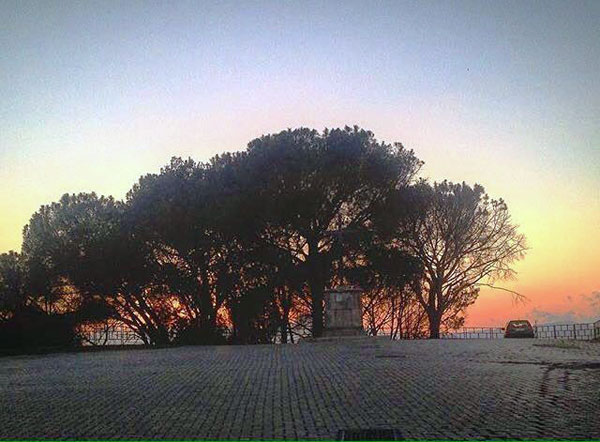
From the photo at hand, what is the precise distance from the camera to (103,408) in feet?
33.9

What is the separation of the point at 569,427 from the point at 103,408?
20.6ft

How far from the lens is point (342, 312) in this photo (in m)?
30.9

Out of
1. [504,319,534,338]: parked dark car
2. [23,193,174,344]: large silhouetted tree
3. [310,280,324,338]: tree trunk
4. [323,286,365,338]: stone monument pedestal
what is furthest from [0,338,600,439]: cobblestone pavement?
[504,319,534,338]: parked dark car

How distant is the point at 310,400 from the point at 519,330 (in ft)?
98.6

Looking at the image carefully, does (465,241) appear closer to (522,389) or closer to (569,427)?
(522,389)

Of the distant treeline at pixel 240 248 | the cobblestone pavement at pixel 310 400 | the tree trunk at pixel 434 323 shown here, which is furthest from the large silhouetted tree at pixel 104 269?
the cobblestone pavement at pixel 310 400

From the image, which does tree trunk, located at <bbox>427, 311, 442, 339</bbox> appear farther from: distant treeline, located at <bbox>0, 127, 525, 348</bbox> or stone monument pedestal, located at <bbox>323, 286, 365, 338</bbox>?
stone monument pedestal, located at <bbox>323, 286, 365, 338</bbox>

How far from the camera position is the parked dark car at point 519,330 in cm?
3788

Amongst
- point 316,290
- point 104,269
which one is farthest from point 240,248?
point 104,269

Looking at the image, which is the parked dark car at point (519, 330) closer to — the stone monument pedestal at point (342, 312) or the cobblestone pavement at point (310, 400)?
the stone monument pedestal at point (342, 312)

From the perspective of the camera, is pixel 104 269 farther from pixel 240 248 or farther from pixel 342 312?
pixel 342 312

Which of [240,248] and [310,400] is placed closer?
[310,400]

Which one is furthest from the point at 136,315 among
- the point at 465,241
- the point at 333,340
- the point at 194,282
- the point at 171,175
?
the point at 465,241

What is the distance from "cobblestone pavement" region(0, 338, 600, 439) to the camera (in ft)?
27.0
